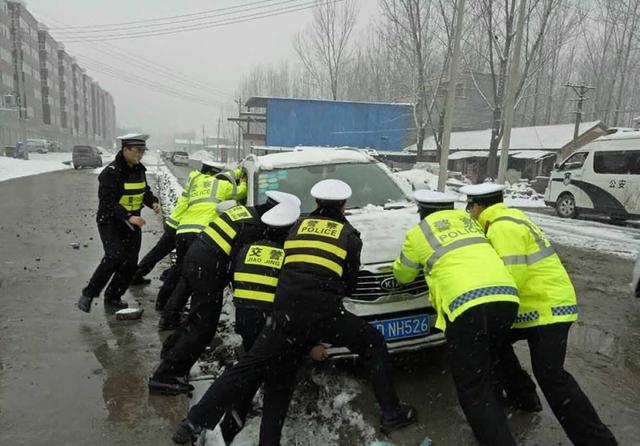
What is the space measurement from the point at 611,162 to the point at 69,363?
1421 centimetres

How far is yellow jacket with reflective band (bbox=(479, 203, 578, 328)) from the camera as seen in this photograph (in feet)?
9.46

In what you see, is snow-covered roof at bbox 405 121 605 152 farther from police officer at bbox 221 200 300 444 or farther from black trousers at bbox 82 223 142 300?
police officer at bbox 221 200 300 444

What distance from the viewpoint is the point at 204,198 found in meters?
4.84

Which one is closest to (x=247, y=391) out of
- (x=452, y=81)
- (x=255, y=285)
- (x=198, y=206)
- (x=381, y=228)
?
(x=255, y=285)

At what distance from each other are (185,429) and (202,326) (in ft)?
2.36

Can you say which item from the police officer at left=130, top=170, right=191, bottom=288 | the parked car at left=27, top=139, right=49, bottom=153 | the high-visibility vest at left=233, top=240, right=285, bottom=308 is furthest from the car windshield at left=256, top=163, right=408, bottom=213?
the parked car at left=27, top=139, right=49, bottom=153

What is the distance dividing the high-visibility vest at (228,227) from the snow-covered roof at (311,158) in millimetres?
1810

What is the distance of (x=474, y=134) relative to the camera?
127 ft

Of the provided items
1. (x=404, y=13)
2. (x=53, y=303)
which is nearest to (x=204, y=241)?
(x=53, y=303)

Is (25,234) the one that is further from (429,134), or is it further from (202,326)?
(429,134)

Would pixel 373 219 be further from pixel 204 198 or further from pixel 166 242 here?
pixel 166 242

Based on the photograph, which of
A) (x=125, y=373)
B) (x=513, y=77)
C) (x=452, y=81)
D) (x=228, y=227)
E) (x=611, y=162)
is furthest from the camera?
(x=513, y=77)

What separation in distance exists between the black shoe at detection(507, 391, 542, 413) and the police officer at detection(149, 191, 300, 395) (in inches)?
83.7

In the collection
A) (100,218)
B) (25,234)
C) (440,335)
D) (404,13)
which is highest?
(404,13)
